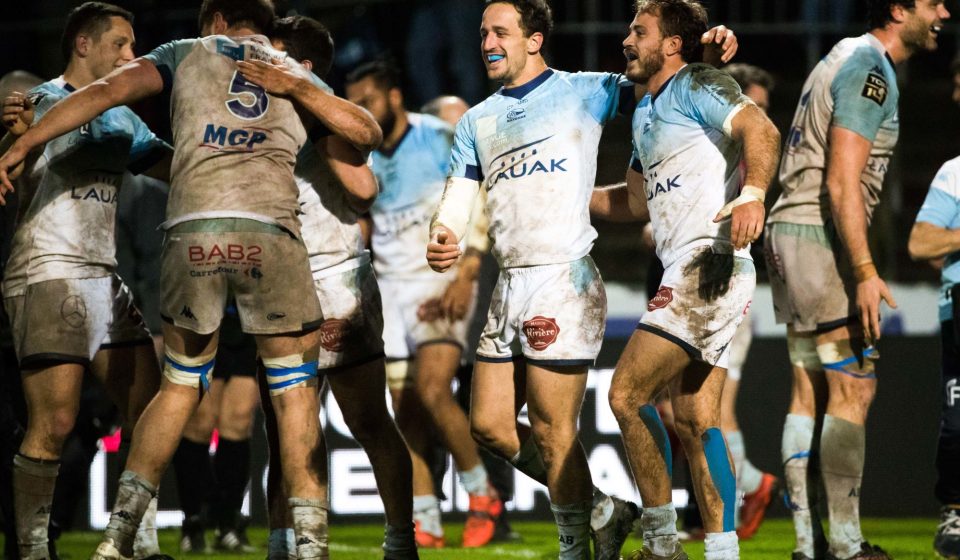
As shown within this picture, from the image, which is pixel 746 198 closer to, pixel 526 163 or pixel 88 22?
pixel 526 163

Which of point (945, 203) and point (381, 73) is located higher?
point (381, 73)

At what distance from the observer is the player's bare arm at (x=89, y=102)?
4.70 m

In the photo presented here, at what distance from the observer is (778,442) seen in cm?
873

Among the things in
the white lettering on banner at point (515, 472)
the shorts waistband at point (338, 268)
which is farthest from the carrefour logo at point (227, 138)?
the white lettering on banner at point (515, 472)

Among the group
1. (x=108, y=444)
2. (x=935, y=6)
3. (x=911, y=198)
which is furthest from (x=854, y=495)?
(x=911, y=198)

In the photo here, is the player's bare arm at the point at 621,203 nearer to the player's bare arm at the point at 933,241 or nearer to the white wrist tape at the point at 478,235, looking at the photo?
the player's bare arm at the point at 933,241

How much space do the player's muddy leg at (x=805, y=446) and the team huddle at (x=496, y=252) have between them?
10 millimetres

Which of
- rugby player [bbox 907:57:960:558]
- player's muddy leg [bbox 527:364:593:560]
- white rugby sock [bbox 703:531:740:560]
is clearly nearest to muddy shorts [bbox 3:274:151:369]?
player's muddy leg [bbox 527:364:593:560]

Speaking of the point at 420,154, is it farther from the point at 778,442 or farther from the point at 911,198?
the point at 911,198

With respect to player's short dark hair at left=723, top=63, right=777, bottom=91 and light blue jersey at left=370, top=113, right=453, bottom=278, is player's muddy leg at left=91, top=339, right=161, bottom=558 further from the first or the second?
player's short dark hair at left=723, top=63, right=777, bottom=91

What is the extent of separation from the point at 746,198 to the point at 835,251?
47.8 inches

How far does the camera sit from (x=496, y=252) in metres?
5.17

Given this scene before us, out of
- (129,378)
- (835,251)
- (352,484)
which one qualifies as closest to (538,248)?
(835,251)

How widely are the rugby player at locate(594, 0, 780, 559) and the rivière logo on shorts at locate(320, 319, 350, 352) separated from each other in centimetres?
115
